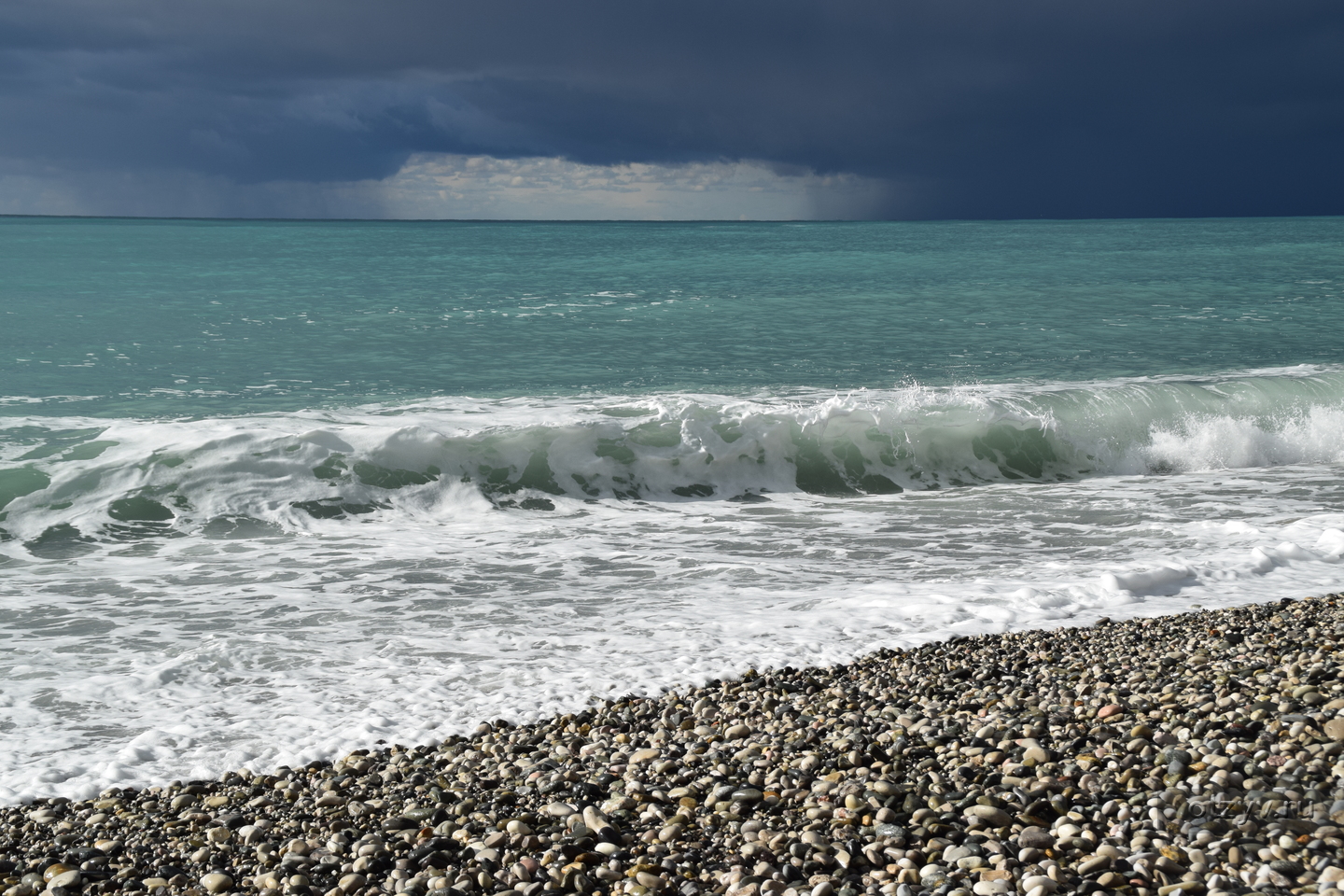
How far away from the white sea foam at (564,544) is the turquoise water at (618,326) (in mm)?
2817

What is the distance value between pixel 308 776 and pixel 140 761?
3.33 ft

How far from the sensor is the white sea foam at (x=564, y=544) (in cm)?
600

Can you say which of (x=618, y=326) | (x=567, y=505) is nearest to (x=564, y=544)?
(x=567, y=505)

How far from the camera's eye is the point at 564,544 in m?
9.92

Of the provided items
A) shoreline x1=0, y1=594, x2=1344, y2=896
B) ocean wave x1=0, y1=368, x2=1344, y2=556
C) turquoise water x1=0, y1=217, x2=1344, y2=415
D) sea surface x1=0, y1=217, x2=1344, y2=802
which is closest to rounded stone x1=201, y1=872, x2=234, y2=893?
shoreline x1=0, y1=594, x2=1344, y2=896

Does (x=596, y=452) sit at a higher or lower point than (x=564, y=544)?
higher

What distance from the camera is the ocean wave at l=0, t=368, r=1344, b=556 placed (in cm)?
1130

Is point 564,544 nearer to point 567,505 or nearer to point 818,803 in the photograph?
point 567,505

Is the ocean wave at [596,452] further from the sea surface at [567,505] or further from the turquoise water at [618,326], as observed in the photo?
the turquoise water at [618,326]

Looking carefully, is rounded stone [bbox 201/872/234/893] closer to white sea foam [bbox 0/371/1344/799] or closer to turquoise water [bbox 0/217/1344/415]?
white sea foam [bbox 0/371/1344/799]

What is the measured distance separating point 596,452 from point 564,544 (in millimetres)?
3327

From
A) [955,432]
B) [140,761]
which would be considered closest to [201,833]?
[140,761]

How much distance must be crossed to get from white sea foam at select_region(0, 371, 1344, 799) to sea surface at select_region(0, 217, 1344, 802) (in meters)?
0.04

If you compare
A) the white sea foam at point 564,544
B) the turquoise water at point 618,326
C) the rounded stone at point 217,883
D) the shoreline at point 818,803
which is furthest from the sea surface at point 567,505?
the rounded stone at point 217,883
